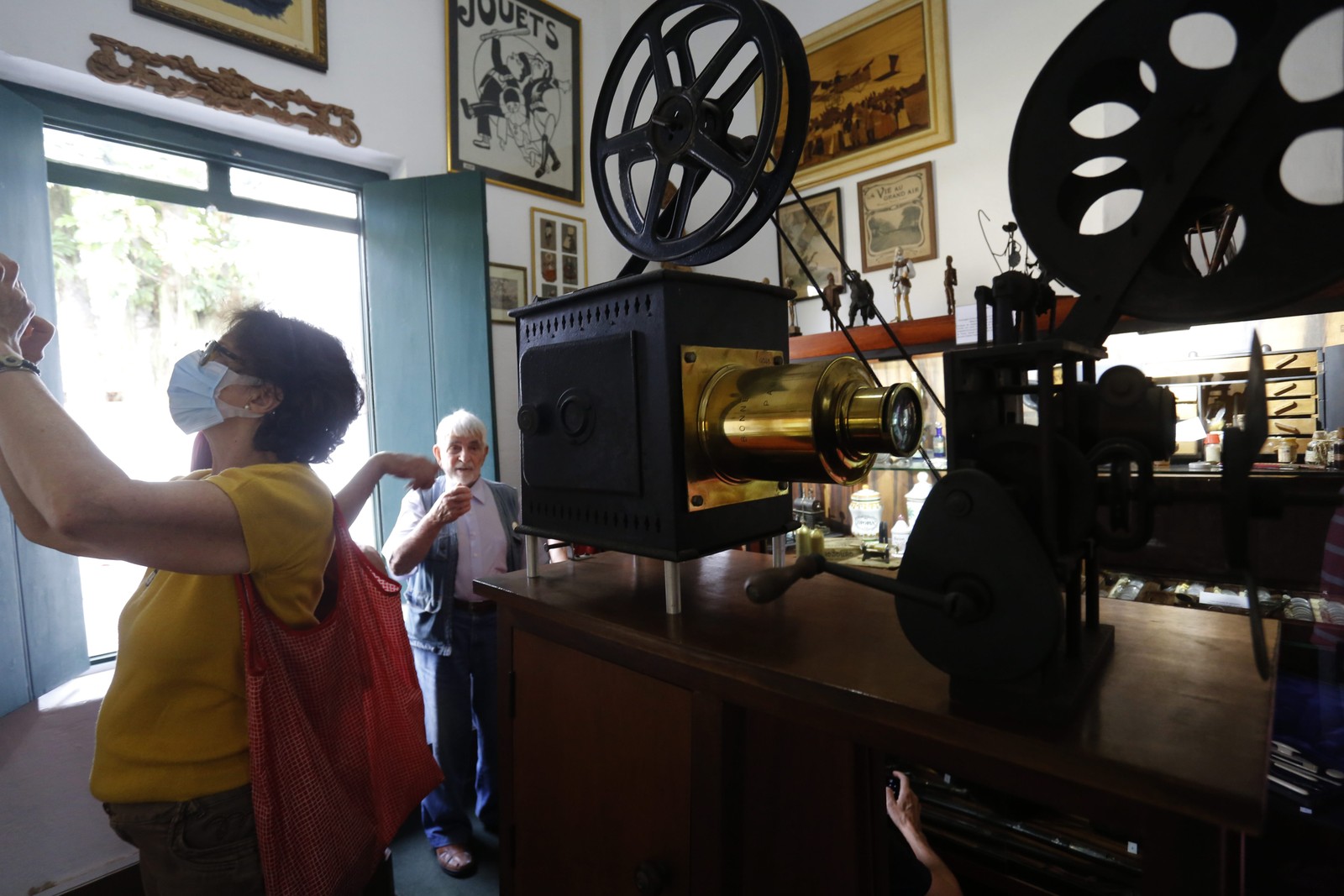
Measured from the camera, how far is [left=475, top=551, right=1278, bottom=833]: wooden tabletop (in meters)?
0.43

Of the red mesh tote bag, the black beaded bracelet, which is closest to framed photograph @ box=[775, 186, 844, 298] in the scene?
the red mesh tote bag

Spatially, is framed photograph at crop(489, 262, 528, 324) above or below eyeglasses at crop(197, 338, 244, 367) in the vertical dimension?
above

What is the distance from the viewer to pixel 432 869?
2.34m

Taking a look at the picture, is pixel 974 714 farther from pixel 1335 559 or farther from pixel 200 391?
pixel 1335 559

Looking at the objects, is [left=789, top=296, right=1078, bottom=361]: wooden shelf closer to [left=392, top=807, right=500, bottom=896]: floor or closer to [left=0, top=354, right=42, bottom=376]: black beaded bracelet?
[left=0, top=354, right=42, bottom=376]: black beaded bracelet

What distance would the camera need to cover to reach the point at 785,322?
3.07 ft

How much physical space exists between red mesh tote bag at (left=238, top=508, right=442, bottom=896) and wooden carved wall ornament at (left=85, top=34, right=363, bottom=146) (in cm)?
234

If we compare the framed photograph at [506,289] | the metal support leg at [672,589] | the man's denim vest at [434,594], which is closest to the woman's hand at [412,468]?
the metal support leg at [672,589]

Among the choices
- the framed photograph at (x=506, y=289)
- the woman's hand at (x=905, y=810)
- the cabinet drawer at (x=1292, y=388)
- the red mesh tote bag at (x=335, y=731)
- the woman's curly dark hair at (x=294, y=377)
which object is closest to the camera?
the red mesh tote bag at (x=335, y=731)

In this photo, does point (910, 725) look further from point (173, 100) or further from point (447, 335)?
point (173, 100)

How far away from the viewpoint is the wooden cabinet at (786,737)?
0.44 m

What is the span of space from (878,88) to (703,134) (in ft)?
10.2

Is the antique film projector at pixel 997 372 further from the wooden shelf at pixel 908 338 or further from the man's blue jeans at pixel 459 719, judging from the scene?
the man's blue jeans at pixel 459 719

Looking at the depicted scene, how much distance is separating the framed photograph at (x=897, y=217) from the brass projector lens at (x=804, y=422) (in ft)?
9.40
